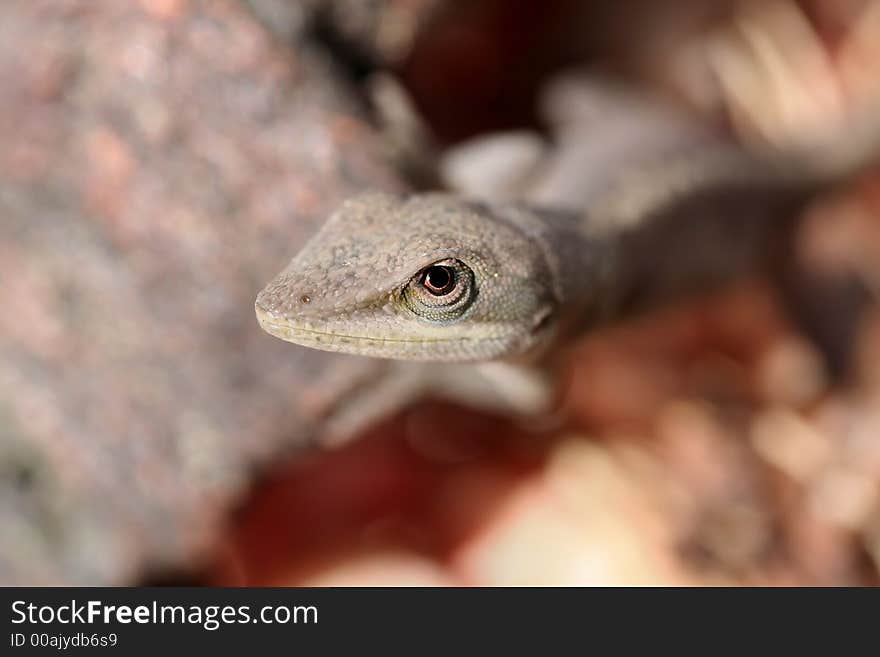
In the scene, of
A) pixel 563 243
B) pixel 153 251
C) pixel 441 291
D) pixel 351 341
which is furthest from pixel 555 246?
pixel 153 251

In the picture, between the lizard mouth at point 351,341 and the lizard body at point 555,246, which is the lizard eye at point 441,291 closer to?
the lizard body at point 555,246

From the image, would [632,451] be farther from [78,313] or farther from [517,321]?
[78,313]

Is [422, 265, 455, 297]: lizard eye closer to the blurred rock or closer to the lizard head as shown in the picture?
the lizard head

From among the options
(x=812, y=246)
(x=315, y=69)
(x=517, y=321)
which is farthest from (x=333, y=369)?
(x=812, y=246)

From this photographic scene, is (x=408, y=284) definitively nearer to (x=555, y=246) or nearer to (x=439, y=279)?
(x=439, y=279)

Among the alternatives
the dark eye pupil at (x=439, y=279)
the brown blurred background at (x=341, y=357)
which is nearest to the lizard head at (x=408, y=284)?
the dark eye pupil at (x=439, y=279)

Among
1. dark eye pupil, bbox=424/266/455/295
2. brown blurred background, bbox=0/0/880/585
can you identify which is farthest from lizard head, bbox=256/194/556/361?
brown blurred background, bbox=0/0/880/585

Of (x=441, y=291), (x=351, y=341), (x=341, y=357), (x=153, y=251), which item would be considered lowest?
(x=351, y=341)
